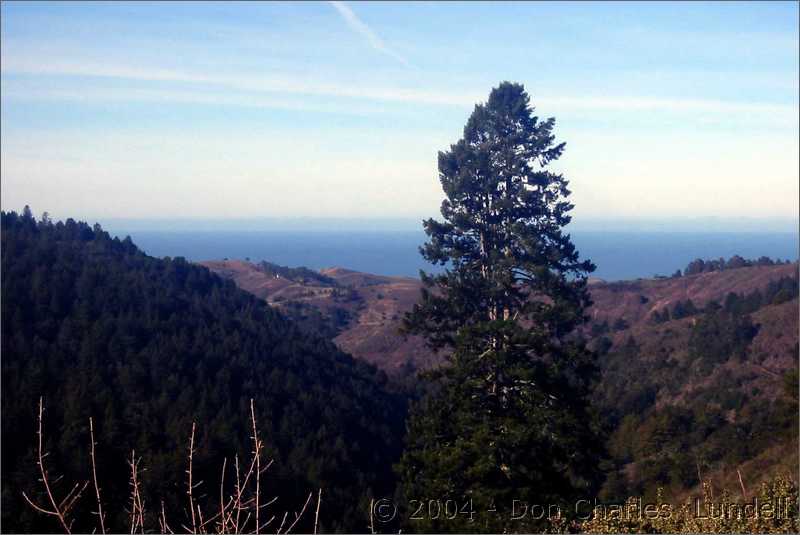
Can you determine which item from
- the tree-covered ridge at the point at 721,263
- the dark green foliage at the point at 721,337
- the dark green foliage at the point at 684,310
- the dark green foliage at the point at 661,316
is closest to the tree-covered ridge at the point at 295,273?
the dark green foliage at the point at 661,316

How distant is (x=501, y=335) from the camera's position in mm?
11227

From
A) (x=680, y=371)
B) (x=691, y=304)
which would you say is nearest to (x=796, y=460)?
(x=680, y=371)

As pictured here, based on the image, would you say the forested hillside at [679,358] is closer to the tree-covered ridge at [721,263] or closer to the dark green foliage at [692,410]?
the dark green foliage at [692,410]

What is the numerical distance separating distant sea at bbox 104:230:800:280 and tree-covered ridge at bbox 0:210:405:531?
3703 mm

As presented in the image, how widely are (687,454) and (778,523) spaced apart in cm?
1625

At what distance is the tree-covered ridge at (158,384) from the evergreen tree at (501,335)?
2838 millimetres

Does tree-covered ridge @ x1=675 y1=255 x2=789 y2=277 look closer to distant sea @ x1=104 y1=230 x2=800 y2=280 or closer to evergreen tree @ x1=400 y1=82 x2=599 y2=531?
distant sea @ x1=104 y1=230 x2=800 y2=280

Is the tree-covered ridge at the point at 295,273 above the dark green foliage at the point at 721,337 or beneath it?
above

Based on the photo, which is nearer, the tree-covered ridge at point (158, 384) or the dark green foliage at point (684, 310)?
the tree-covered ridge at point (158, 384)

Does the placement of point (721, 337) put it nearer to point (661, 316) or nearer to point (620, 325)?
point (661, 316)

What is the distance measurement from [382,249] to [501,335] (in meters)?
30.3

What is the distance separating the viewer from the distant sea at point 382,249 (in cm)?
3170

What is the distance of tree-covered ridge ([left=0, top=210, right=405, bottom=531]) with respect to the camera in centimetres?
1294

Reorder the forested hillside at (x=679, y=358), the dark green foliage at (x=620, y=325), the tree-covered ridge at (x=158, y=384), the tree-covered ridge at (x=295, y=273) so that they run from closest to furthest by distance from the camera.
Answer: the tree-covered ridge at (x=158, y=384) → the forested hillside at (x=679, y=358) → the dark green foliage at (x=620, y=325) → the tree-covered ridge at (x=295, y=273)
